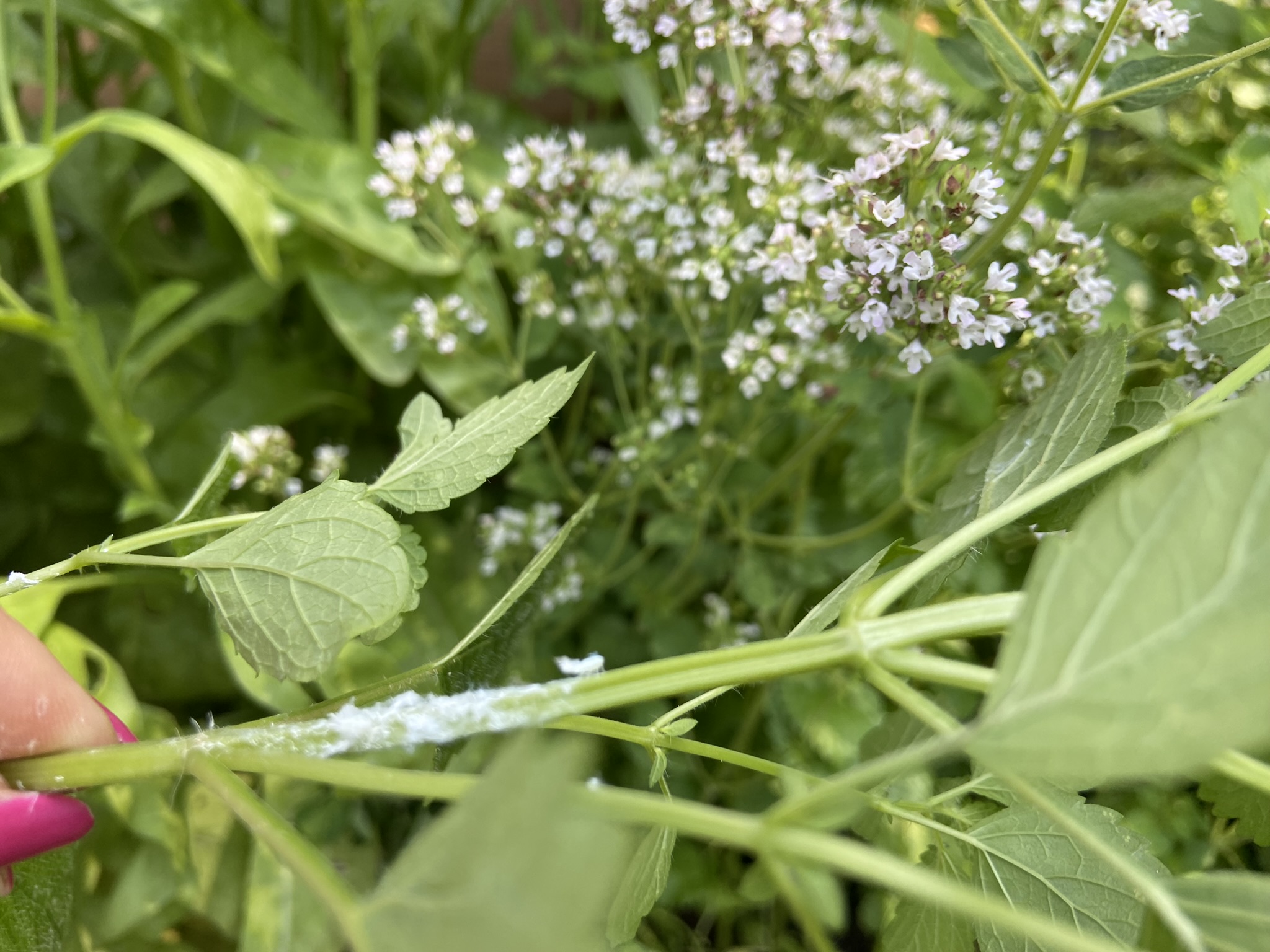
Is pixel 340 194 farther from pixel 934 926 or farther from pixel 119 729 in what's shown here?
pixel 934 926

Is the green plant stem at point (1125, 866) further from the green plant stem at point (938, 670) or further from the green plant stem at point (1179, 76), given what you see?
the green plant stem at point (1179, 76)

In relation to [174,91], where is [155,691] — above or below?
below

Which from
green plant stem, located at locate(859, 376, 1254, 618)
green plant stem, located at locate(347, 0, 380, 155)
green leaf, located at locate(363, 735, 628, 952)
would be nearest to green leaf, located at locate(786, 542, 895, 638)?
green plant stem, located at locate(859, 376, 1254, 618)

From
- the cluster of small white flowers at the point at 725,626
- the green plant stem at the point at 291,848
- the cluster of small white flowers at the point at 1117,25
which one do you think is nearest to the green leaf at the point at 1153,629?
the green plant stem at the point at 291,848

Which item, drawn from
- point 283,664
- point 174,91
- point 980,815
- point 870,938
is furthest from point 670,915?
point 174,91

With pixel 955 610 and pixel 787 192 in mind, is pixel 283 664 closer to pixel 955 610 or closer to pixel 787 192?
pixel 955 610

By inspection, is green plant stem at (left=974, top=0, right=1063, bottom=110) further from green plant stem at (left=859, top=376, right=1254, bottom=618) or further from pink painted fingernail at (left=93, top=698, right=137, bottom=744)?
pink painted fingernail at (left=93, top=698, right=137, bottom=744)

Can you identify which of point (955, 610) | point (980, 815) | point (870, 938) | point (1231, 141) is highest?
point (1231, 141)
